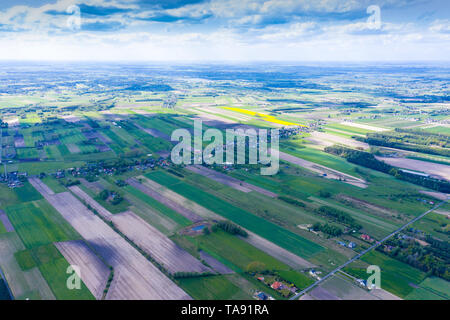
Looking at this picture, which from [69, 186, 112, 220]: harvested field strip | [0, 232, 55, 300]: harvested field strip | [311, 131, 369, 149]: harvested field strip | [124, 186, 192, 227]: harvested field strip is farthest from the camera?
[311, 131, 369, 149]: harvested field strip

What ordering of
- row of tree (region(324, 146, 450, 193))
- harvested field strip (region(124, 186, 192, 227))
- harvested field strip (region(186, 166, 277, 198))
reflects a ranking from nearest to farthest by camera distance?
harvested field strip (region(124, 186, 192, 227))
harvested field strip (region(186, 166, 277, 198))
row of tree (region(324, 146, 450, 193))


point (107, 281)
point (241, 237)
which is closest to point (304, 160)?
point (241, 237)

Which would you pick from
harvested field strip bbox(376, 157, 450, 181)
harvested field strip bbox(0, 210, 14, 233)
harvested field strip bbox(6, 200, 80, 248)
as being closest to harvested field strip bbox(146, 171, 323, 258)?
harvested field strip bbox(6, 200, 80, 248)

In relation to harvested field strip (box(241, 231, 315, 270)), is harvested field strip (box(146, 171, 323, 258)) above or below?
above

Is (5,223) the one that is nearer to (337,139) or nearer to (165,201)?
(165,201)
